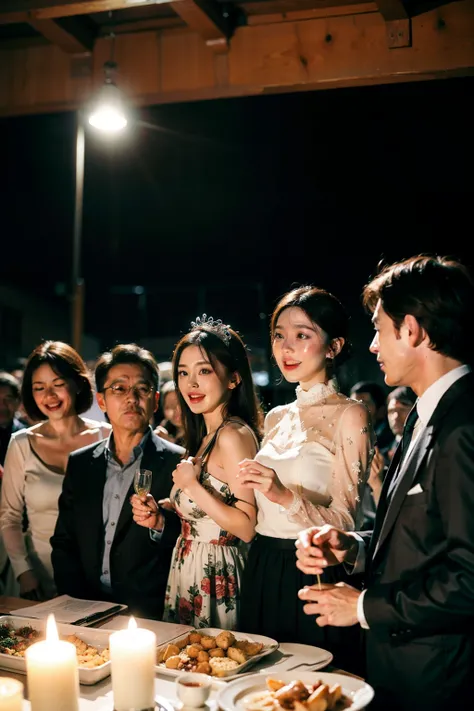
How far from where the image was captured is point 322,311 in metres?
2.67

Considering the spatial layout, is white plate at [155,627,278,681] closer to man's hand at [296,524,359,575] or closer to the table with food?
the table with food

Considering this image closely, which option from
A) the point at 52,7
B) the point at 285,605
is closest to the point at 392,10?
the point at 52,7

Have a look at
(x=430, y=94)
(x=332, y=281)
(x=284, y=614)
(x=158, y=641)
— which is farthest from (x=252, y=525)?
(x=332, y=281)

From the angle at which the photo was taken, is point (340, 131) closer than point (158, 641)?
No

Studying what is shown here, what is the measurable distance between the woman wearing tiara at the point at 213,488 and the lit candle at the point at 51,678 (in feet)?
3.66

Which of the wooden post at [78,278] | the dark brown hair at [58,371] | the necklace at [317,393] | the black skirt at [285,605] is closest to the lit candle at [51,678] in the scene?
the black skirt at [285,605]

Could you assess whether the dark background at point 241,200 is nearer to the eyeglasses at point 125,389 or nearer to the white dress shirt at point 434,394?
the eyeglasses at point 125,389

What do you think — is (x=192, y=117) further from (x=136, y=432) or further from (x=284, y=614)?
(x=284, y=614)

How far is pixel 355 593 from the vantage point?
1806 mm

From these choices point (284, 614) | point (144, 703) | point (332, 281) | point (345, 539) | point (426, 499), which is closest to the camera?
point (144, 703)

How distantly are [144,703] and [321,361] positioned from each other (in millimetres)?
1456

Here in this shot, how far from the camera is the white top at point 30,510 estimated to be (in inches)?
135

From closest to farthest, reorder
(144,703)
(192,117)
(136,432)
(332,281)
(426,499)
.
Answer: (144,703)
(426,499)
(136,432)
(192,117)
(332,281)

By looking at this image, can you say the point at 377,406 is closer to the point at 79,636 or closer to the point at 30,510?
the point at 30,510
